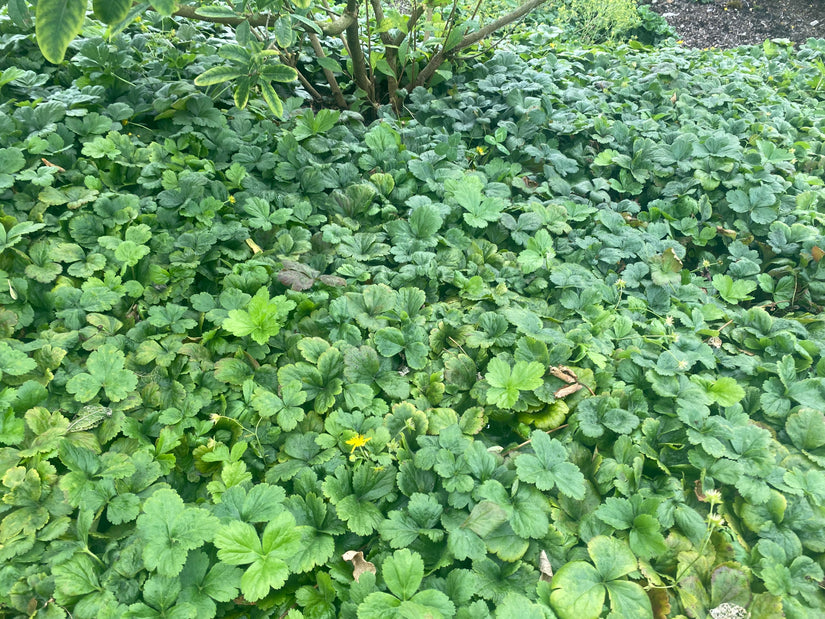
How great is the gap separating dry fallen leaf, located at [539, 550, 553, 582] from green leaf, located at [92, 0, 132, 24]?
179 cm

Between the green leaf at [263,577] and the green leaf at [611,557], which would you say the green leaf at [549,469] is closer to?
the green leaf at [611,557]

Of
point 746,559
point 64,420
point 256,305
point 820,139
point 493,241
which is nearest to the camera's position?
point 746,559

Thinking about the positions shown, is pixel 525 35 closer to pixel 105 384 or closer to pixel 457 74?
pixel 457 74

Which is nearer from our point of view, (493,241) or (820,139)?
(493,241)

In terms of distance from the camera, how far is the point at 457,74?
381 cm

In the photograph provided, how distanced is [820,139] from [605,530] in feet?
11.9

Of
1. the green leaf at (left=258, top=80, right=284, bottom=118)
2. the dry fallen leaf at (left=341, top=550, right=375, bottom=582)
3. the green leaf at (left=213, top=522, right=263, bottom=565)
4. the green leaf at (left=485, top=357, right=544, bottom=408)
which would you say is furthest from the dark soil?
the green leaf at (left=213, top=522, right=263, bottom=565)

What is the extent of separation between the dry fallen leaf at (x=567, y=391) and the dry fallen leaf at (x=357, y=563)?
0.89 m

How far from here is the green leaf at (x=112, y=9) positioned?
112 cm

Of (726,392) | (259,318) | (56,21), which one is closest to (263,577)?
(259,318)

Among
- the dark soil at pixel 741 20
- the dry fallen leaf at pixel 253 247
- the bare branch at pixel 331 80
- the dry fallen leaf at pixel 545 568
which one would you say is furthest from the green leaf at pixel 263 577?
the dark soil at pixel 741 20

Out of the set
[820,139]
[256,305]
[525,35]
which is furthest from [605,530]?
[525,35]

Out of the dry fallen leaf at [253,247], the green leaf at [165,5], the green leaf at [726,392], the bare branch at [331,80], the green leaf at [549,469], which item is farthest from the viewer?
the bare branch at [331,80]

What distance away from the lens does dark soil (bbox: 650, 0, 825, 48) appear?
21.6 feet
